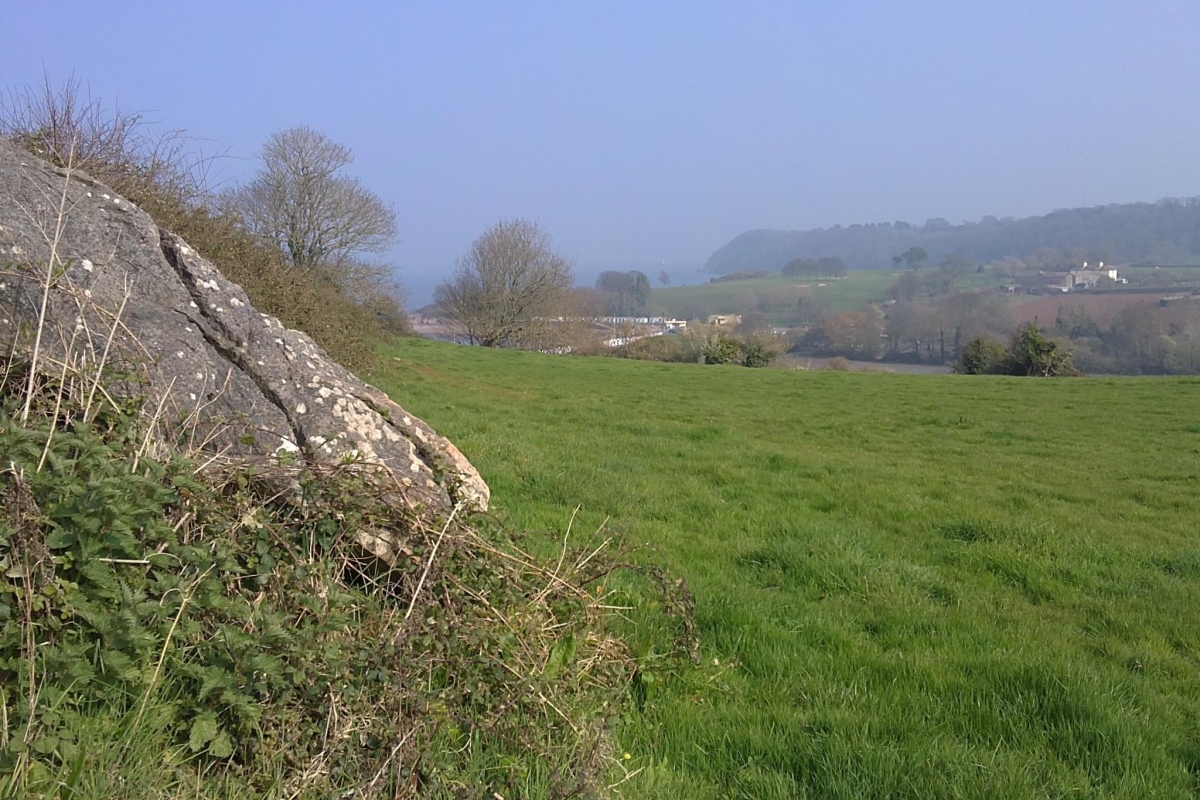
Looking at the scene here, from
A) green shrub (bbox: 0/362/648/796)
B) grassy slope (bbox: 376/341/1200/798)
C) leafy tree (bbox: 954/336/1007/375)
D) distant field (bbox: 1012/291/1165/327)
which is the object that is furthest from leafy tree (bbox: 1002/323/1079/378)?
green shrub (bbox: 0/362/648/796)

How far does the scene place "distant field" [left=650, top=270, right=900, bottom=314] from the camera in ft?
403

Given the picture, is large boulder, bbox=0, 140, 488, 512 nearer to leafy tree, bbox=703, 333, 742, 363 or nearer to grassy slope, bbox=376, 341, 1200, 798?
grassy slope, bbox=376, 341, 1200, 798

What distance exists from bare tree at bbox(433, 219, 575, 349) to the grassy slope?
38.1 metres

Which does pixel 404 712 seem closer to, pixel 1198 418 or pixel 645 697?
pixel 645 697

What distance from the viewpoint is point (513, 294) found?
54.3m

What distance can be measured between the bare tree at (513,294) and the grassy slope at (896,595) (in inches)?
1500

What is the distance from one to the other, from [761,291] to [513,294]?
96.0 metres

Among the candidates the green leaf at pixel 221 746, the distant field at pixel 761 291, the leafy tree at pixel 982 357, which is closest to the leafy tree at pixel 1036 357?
the leafy tree at pixel 982 357

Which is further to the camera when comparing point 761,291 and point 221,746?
point 761,291

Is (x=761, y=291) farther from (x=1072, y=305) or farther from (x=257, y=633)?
(x=257, y=633)

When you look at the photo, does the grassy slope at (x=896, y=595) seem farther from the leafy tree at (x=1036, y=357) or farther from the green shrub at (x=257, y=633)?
the leafy tree at (x=1036, y=357)

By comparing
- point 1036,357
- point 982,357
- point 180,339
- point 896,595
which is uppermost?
point 180,339

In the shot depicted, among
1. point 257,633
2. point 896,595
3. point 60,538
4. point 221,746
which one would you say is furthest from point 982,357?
point 60,538

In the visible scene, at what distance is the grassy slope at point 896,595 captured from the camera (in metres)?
3.21
